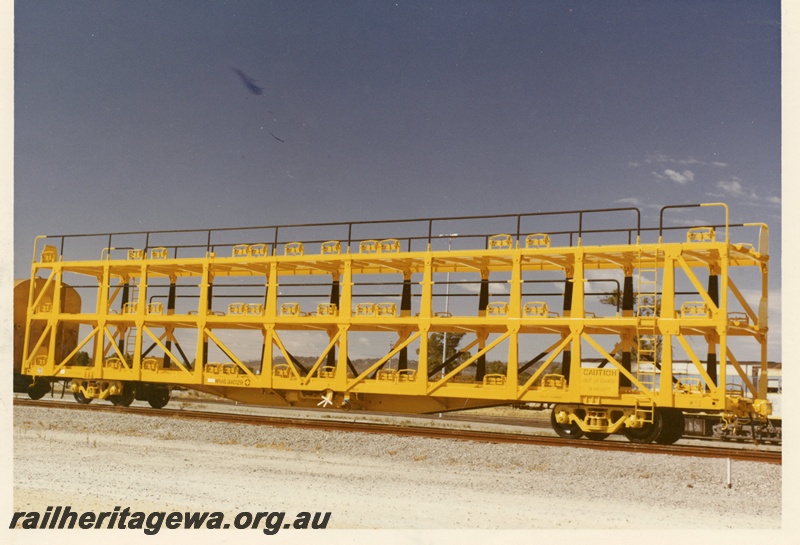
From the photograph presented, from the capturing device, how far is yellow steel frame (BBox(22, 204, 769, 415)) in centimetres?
1855

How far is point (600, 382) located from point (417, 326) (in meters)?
5.79

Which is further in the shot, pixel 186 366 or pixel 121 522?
pixel 186 366

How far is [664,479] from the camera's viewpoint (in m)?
13.6

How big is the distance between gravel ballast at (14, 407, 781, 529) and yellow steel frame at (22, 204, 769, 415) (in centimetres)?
317

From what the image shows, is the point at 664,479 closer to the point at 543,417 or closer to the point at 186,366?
the point at 186,366

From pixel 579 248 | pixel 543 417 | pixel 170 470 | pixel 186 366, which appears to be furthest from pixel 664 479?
pixel 543 417

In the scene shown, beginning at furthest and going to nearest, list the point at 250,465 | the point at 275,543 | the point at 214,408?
the point at 214,408 < the point at 250,465 < the point at 275,543

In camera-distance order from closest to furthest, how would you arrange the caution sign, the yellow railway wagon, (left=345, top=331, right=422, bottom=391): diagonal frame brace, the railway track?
the railway track, the caution sign, (left=345, top=331, right=422, bottom=391): diagonal frame brace, the yellow railway wagon

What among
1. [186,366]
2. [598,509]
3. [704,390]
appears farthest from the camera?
[186,366]

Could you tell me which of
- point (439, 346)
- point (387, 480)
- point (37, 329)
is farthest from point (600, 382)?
point (439, 346)

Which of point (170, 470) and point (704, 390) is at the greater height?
point (704, 390)

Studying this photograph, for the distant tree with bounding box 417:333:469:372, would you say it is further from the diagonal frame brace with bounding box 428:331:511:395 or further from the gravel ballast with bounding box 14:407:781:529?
the gravel ballast with bounding box 14:407:781:529

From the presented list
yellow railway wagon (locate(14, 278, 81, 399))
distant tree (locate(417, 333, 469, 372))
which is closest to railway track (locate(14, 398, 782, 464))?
yellow railway wagon (locate(14, 278, 81, 399))

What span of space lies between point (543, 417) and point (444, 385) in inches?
765
